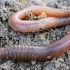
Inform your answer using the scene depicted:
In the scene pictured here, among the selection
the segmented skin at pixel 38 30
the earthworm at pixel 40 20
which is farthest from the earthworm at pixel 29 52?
the earthworm at pixel 40 20

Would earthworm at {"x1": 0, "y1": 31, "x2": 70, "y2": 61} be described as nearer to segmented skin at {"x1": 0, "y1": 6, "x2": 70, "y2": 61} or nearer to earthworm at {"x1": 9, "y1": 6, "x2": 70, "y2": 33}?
segmented skin at {"x1": 0, "y1": 6, "x2": 70, "y2": 61}

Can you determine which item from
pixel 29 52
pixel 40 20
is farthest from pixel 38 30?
pixel 29 52

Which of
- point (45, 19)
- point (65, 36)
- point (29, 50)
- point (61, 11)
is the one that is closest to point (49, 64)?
point (29, 50)

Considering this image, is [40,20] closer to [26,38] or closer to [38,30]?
[38,30]

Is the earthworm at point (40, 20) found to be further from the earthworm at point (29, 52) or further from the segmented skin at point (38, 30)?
the earthworm at point (29, 52)

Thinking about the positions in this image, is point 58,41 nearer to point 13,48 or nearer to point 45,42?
point 45,42
